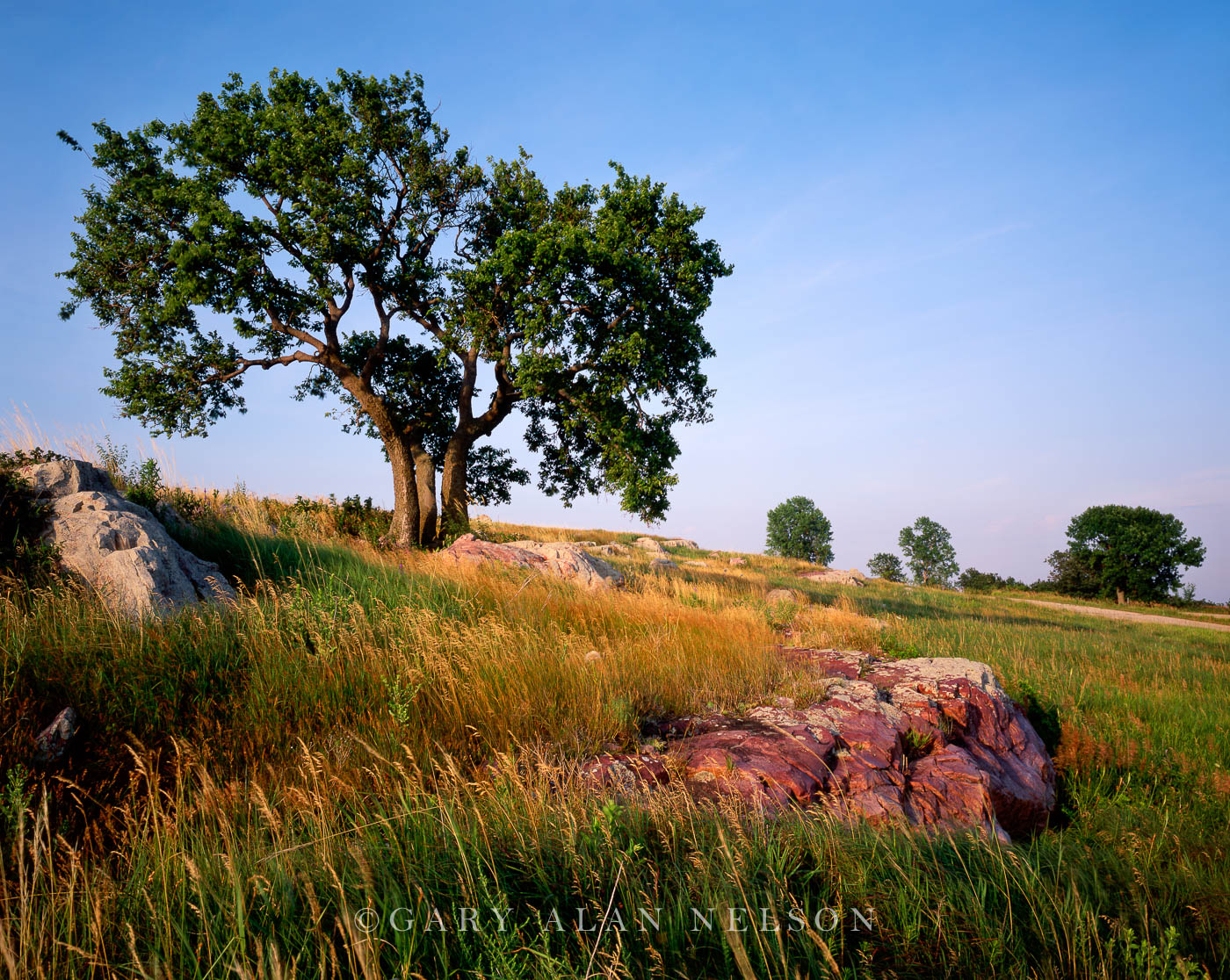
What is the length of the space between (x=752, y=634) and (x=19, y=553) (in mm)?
8452

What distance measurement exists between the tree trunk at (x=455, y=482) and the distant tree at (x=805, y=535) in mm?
66061

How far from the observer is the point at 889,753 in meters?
4.84

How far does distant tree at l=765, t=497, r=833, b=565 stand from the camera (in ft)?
258

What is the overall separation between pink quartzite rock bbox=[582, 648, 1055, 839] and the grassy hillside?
48 cm

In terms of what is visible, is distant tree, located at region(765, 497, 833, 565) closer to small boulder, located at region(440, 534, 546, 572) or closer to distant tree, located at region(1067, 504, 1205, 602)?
distant tree, located at region(1067, 504, 1205, 602)

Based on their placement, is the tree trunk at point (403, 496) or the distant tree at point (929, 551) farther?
the distant tree at point (929, 551)

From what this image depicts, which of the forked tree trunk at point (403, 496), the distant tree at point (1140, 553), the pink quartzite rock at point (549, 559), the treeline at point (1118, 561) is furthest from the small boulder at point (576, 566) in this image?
the distant tree at point (1140, 553)

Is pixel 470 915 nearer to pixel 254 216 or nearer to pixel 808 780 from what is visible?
pixel 808 780

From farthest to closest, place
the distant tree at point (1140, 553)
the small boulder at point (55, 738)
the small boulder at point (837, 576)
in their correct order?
the distant tree at point (1140, 553)
the small boulder at point (837, 576)
the small boulder at point (55, 738)

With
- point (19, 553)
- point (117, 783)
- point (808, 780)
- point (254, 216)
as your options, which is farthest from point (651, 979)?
point (254, 216)

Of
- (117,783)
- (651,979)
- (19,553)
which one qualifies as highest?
(19,553)

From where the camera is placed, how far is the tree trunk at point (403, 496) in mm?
17234

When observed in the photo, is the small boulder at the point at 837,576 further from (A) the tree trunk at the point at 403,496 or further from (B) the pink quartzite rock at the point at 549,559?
(A) the tree trunk at the point at 403,496

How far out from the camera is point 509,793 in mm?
3283
